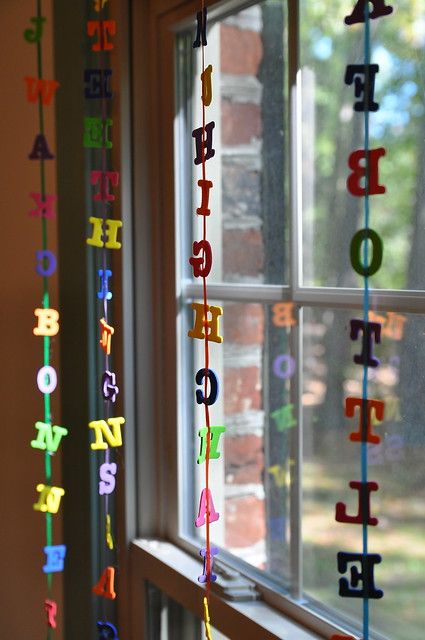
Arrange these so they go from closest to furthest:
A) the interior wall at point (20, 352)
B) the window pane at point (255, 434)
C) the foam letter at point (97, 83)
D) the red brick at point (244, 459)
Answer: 1. the foam letter at point (97, 83)
2. the window pane at point (255, 434)
3. the red brick at point (244, 459)
4. the interior wall at point (20, 352)

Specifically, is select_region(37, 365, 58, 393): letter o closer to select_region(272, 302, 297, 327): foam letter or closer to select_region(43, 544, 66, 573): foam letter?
select_region(43, 544, 66, 573): foam letter

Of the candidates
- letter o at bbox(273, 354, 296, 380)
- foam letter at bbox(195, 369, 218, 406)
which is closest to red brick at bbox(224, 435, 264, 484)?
letter o at bbox(273, 354, 296, 380)

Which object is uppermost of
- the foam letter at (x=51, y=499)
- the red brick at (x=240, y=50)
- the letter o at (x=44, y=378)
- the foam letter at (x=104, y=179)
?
the red brick at (x=240, y=50)

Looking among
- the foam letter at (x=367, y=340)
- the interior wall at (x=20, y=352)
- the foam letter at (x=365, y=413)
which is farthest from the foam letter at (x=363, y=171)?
the interior wall at (x=20, y=352)

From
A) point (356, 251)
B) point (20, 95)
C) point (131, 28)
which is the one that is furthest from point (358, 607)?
point (20, 95)

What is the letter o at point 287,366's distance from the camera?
1.63m

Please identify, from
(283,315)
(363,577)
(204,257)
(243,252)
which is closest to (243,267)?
(243,252)

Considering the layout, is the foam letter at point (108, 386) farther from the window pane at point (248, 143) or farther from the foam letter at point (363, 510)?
the foam letter at point (363, 510)

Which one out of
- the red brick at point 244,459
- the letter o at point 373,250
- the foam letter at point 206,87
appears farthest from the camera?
the red brick at point 244,459

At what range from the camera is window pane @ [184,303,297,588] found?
5.51ft

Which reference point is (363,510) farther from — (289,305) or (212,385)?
(289,305)

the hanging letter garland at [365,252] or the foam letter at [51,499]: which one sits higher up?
the hanging letter garland at [365,252]

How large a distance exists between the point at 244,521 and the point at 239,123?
80cm

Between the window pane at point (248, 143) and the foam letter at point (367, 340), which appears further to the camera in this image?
the window pane at point (248, 143)
